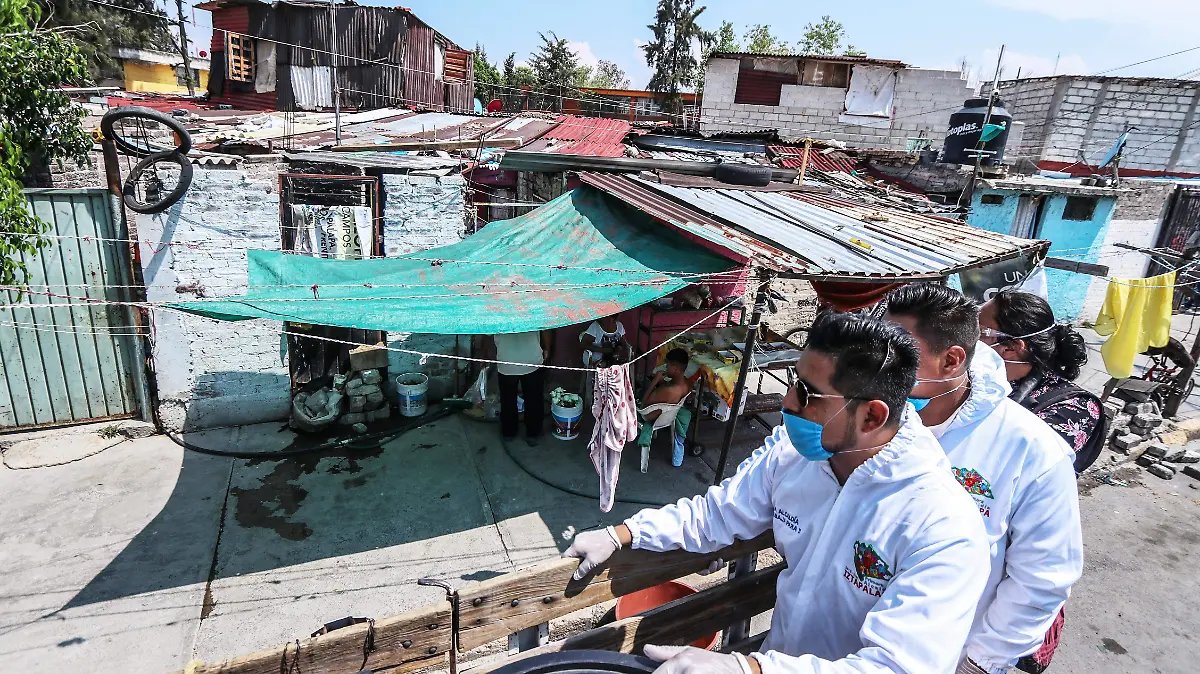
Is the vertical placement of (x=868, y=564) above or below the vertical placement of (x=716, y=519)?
above

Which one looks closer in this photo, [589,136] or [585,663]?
[585,663]

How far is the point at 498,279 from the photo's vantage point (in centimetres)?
498

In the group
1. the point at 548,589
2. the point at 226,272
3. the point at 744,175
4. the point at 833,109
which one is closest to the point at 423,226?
the point at 226,272

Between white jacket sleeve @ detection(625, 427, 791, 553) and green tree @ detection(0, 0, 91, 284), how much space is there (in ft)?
17.4

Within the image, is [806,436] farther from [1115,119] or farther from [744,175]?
[1115,119]

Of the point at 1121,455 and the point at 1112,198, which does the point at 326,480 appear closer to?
the point at 1121,455

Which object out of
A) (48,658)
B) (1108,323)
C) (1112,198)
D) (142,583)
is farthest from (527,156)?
(1112,198)

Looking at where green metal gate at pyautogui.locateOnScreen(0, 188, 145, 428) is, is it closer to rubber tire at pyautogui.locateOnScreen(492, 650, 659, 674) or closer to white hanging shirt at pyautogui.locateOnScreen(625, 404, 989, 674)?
rubber tire at pyautogui.locateOnScreen(492, 650, 659, 674)

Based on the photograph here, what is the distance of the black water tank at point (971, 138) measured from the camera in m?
11.2

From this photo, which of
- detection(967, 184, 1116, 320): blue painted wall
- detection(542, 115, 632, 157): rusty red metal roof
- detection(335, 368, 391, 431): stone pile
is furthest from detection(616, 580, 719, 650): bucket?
detection(967, 184, 1116, 320): blue painted wall

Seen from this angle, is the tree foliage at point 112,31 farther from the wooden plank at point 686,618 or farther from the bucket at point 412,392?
the wooden plank at point 686,618

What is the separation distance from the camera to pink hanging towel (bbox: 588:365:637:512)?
4.71m

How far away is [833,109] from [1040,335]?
52.4 feet

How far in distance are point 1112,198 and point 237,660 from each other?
602 inches
